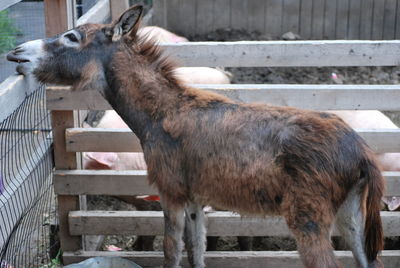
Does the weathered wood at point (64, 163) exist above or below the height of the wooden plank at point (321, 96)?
below

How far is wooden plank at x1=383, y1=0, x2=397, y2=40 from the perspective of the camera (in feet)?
39.3

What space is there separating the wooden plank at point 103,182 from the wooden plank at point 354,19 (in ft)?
25.7

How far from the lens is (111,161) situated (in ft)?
19.7

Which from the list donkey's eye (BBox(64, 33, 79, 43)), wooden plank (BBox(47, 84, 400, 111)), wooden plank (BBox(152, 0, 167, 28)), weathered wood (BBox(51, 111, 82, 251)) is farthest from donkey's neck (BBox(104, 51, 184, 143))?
wooden plank (BBox(152, 0, 167, 28))

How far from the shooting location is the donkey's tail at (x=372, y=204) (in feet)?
13.4

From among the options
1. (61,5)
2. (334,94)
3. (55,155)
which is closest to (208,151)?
(334,94)

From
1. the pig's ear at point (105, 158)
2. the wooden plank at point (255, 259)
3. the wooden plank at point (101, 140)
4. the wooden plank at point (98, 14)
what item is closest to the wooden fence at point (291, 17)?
the wooden plank at point (98, 14)

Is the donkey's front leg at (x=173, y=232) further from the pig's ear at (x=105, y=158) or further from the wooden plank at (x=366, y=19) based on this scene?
the wooden plank at (x=366, y=19)

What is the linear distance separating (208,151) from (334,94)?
4.22 ft

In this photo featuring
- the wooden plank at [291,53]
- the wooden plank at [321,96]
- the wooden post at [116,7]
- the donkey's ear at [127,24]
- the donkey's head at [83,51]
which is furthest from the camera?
the wooden post at [116,7]

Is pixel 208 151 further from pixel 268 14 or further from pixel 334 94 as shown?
pixel 268 14

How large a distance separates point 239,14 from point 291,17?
972 millimetres

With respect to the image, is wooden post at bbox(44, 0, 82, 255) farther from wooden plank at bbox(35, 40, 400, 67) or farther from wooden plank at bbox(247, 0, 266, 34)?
wooden plank at bbox(247, 0, 266, 34)

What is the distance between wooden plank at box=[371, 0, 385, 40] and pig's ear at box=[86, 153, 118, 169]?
7.57m
